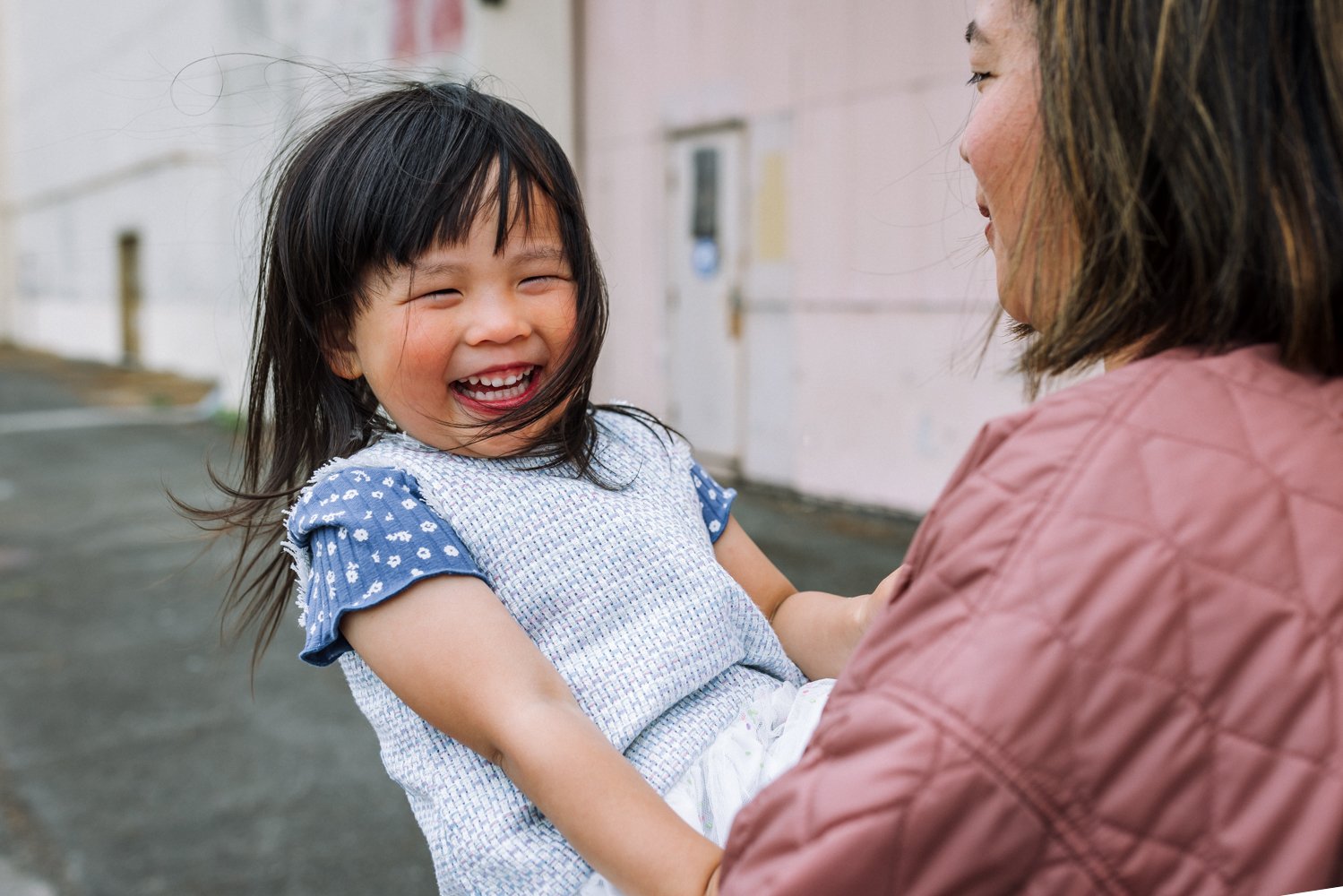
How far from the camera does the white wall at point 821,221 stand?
5.13 meters

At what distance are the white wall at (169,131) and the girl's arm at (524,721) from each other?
715 millimetres

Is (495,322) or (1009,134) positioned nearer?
(1009,134)

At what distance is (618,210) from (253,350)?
229 inches

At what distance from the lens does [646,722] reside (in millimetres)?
1150

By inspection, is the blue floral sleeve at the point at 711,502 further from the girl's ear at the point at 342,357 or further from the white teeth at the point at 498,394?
the girl's ear at the point at 342,357

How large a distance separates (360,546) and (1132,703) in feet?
2.40

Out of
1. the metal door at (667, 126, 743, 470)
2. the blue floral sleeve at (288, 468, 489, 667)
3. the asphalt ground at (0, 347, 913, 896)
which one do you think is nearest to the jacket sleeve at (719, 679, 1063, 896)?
the blue floral sleeve at (288, 468, 489, 667)

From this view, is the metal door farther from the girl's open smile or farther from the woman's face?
the woman's face

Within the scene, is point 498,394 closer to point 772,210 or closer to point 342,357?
point 342,357

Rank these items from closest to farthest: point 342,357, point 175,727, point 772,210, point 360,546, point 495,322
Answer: point 360,546 → point 495,322 → point 342,357 → point 175,727 → point 772,210

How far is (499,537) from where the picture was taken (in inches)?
46.9

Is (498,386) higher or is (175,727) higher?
(498,386)

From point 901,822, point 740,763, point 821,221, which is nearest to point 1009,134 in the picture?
point 901,822

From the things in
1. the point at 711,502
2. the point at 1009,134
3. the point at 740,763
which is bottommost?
the point at 740,763
